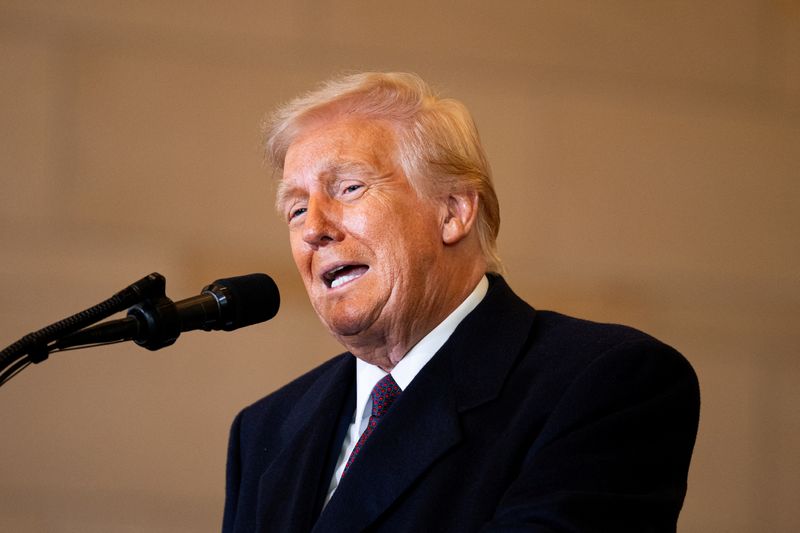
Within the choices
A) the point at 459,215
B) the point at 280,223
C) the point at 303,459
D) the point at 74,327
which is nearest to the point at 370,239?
the point at 459,215

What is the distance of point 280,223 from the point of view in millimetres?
3459

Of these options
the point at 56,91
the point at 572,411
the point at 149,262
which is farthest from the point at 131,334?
the point at 56,91

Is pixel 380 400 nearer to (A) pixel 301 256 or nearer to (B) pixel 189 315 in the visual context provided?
(A) pixel 301 256

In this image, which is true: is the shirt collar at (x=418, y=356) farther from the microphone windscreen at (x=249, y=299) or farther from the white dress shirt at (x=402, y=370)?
the microphone windscreen at (x=249, y=299)

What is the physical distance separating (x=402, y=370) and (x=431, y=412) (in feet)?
0.67

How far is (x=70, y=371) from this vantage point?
11.0ft

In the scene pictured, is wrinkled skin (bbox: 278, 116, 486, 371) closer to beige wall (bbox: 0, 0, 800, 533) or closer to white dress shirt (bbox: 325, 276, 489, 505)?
white dress shirt (bbox: 325, 276, 489, 505)

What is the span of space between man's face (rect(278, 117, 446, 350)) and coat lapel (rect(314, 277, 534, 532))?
0.42 ft

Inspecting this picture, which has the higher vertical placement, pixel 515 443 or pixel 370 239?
pixel 370 239

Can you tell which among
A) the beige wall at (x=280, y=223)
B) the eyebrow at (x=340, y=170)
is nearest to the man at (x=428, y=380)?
the eyebrow at (x=340, y=170)

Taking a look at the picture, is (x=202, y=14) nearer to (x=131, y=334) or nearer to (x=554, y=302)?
(x=554, y=302)

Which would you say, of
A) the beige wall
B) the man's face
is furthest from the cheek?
the beige wall

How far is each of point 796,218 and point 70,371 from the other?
2.53 metres

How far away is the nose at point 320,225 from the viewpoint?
6.76 ft
